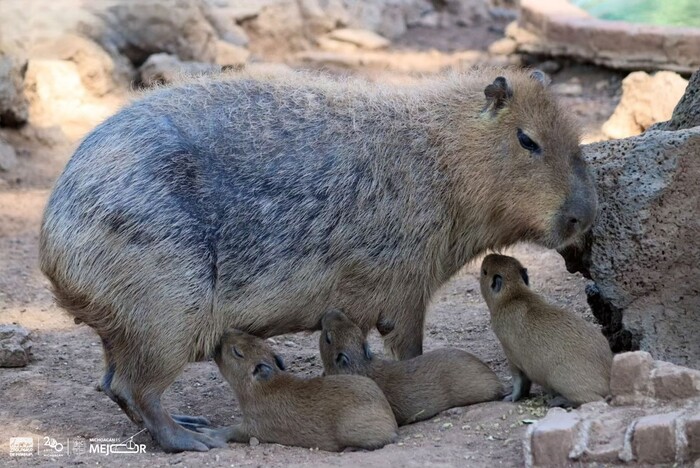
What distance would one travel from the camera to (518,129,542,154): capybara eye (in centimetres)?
498

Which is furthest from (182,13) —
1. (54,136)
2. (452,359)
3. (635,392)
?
(635,392)

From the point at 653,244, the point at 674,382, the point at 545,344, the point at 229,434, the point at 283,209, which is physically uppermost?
the point at 653,244

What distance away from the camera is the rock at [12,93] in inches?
388

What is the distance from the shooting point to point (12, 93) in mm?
9938

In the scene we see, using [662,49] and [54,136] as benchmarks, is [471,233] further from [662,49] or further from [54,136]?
[662,49]

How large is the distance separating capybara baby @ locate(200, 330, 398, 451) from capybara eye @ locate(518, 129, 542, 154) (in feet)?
4.36

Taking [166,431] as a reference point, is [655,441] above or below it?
above

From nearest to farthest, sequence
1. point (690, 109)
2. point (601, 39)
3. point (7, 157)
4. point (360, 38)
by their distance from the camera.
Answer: point (690, 109)
point (7, 157)
point (601, 39)
point (360, 38)

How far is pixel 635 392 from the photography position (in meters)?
4.13


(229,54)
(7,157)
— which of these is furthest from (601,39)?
(7,157)

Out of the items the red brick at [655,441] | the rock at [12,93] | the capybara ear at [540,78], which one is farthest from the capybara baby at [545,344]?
the rock at [12,93]
